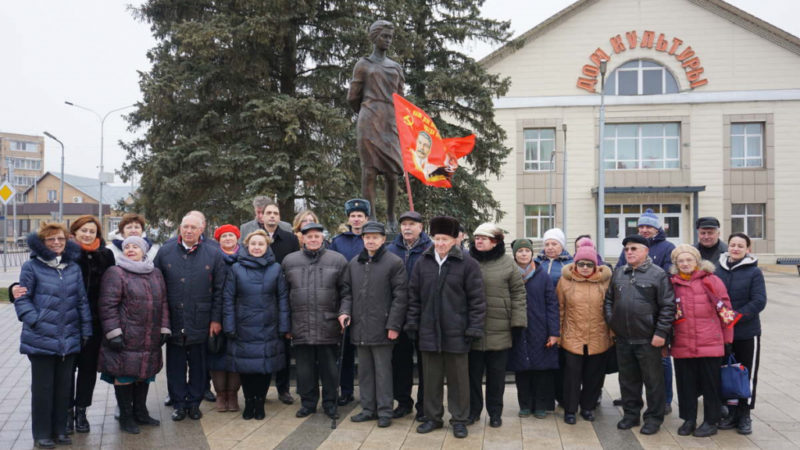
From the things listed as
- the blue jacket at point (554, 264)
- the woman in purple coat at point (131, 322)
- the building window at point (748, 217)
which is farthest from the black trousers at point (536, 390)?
the building window at point (748, 217)

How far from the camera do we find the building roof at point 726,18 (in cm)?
3155

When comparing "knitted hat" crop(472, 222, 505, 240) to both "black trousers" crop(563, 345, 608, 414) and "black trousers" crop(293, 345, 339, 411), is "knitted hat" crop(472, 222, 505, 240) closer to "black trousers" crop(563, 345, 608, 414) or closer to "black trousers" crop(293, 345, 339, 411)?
"black trousers" crop(563, 345, 608, 414)

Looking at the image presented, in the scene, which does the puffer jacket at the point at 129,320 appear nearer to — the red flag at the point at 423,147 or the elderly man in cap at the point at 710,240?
the red flag at the point at 423,147

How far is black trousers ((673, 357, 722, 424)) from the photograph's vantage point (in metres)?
5.62

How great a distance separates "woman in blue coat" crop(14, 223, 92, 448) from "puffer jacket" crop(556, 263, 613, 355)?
4289mm

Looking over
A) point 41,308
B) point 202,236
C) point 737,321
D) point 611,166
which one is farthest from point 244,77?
point 611,166

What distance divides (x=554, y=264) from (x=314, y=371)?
265 cm

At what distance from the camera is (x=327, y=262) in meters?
6.15

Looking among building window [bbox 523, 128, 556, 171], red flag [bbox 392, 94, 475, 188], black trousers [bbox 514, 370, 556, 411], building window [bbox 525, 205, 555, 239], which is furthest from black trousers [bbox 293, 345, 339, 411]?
building window [bbox 523, 128, 556, 171]

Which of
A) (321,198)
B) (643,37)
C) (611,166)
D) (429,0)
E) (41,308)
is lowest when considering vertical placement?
(41,308)

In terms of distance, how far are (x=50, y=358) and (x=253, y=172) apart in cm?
1065

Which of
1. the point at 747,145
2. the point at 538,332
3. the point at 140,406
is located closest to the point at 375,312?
the point at 538,332

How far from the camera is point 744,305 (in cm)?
581

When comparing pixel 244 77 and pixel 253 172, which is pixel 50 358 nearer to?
pixel 253 172
